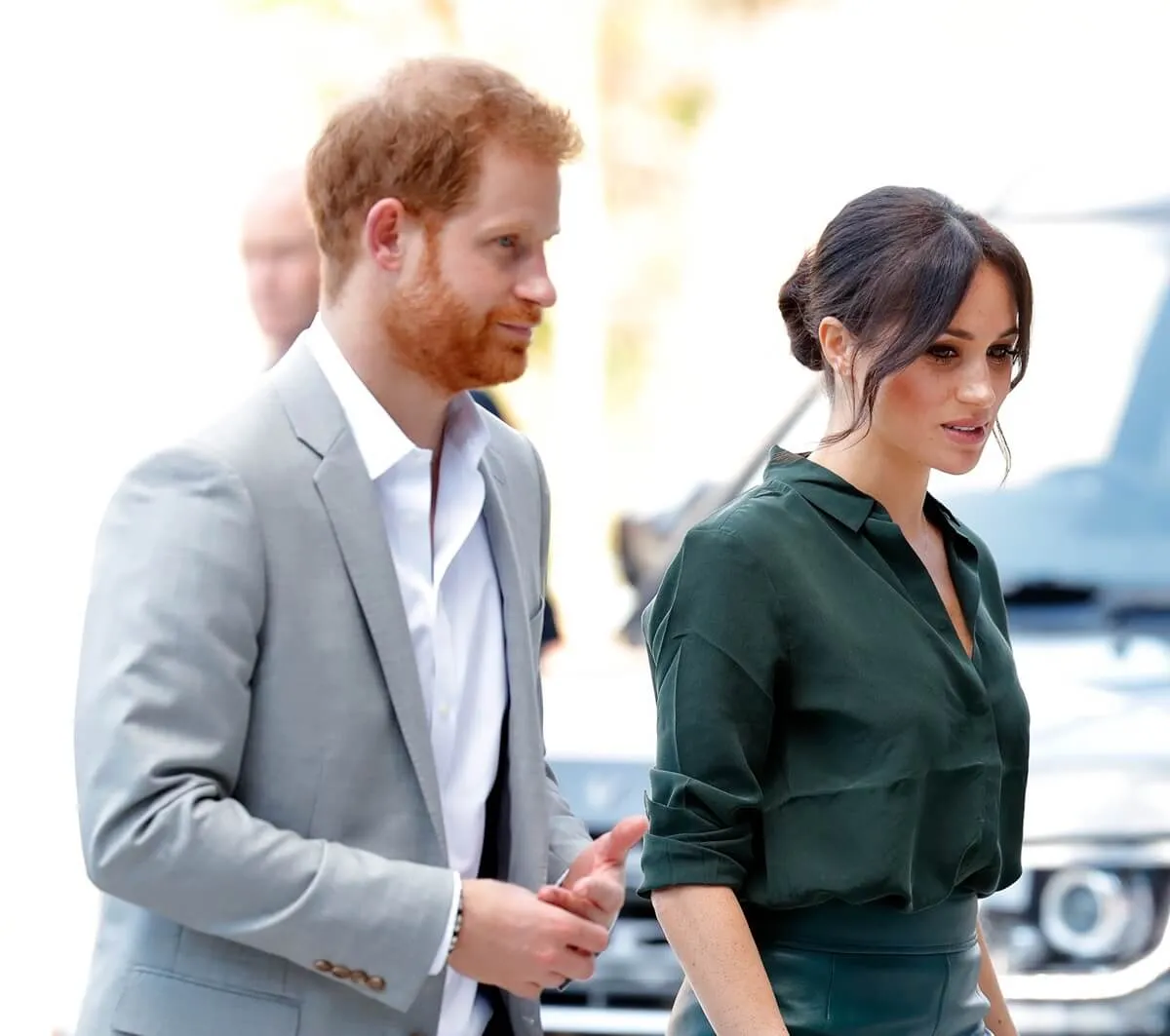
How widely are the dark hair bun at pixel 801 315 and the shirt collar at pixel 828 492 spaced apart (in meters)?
0.12

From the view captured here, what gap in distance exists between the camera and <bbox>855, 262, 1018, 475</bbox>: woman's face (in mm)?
2061

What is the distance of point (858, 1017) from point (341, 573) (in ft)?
2.32

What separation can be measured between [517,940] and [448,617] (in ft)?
1.10

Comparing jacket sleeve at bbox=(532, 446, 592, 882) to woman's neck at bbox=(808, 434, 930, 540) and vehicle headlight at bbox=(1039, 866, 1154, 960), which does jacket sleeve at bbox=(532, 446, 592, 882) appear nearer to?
woman's neck at bbox=(808, 434, 930, 540)

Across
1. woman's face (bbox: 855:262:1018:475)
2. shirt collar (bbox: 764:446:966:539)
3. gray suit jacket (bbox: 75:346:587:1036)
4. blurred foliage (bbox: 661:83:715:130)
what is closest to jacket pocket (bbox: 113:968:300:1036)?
gray suit jacket (bbox: 75:346:587:1036)

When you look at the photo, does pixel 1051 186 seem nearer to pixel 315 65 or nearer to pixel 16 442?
pixel 16 442

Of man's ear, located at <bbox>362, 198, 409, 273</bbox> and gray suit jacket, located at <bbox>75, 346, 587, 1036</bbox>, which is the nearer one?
gray suit jacket, located at <bbox>75, 346, 587, 1036</bbox>

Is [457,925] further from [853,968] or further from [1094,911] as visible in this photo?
[1094,911]

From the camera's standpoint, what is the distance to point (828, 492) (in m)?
2.11

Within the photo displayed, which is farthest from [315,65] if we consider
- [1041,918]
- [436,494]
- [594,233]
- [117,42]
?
[436,494]

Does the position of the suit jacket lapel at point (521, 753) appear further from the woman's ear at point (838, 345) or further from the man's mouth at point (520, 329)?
the woman's ear at point (838, 345)

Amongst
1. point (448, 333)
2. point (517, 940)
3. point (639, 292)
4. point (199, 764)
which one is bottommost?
point (517, 940)

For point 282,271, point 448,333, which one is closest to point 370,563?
point 448,333

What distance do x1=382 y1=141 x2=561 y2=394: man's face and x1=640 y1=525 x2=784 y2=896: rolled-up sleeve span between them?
0.32m
